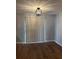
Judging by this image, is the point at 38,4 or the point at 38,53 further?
the point at 38,53

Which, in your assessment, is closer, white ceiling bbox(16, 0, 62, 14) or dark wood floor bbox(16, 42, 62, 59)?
white ceiling bbox(16, 0, 62, 14)

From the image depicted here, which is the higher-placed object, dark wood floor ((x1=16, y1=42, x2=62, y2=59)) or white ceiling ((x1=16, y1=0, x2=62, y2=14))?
white ceiling ((x1=16, y1=0, x2=62, y2=14))

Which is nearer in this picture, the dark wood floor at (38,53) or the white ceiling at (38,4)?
the white ceiling at (38,4)

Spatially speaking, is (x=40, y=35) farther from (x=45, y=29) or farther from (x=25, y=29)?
(x=25, y=29)

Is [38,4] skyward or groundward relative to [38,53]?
skyward

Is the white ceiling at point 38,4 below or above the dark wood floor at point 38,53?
above
